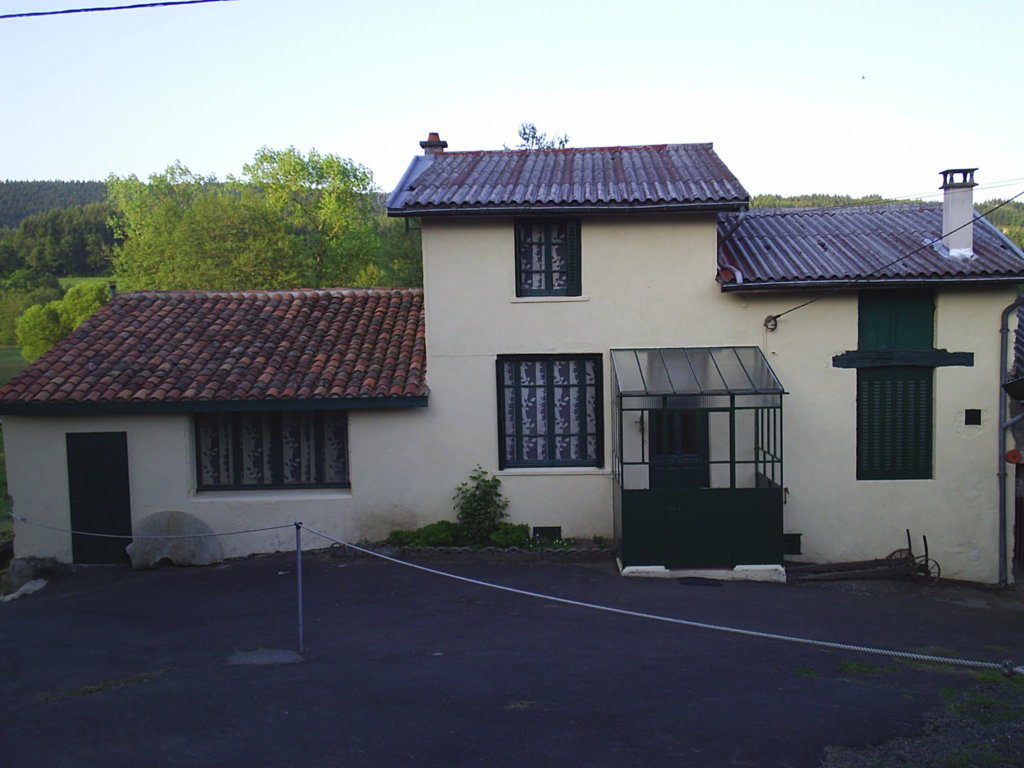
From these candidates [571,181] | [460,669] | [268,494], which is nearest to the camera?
[460,669]

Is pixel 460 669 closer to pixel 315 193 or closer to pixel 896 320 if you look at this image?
pixel 896 320

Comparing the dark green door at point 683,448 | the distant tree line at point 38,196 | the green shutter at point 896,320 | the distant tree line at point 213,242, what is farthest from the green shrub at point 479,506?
the distant tree line at point 38,196

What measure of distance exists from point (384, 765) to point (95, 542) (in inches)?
351

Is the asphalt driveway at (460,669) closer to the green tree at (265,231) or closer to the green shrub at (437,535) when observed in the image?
the green shrub at (437,535)

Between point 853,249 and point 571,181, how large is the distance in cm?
456

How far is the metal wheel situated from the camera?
42.0 ft

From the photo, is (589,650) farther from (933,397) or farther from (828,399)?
(933,397)

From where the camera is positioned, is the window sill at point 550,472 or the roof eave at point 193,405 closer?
the roof eave at point 193,405

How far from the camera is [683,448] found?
512 inches

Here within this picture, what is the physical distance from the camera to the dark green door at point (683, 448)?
1292 cm

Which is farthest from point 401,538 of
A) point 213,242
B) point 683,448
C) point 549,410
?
point 213,242

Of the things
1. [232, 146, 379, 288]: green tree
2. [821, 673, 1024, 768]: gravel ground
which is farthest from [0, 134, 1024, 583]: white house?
[232, 146, 379, 288]: green tree

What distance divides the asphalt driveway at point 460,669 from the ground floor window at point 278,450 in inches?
58.7

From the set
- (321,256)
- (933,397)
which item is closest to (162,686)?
(933,397)
